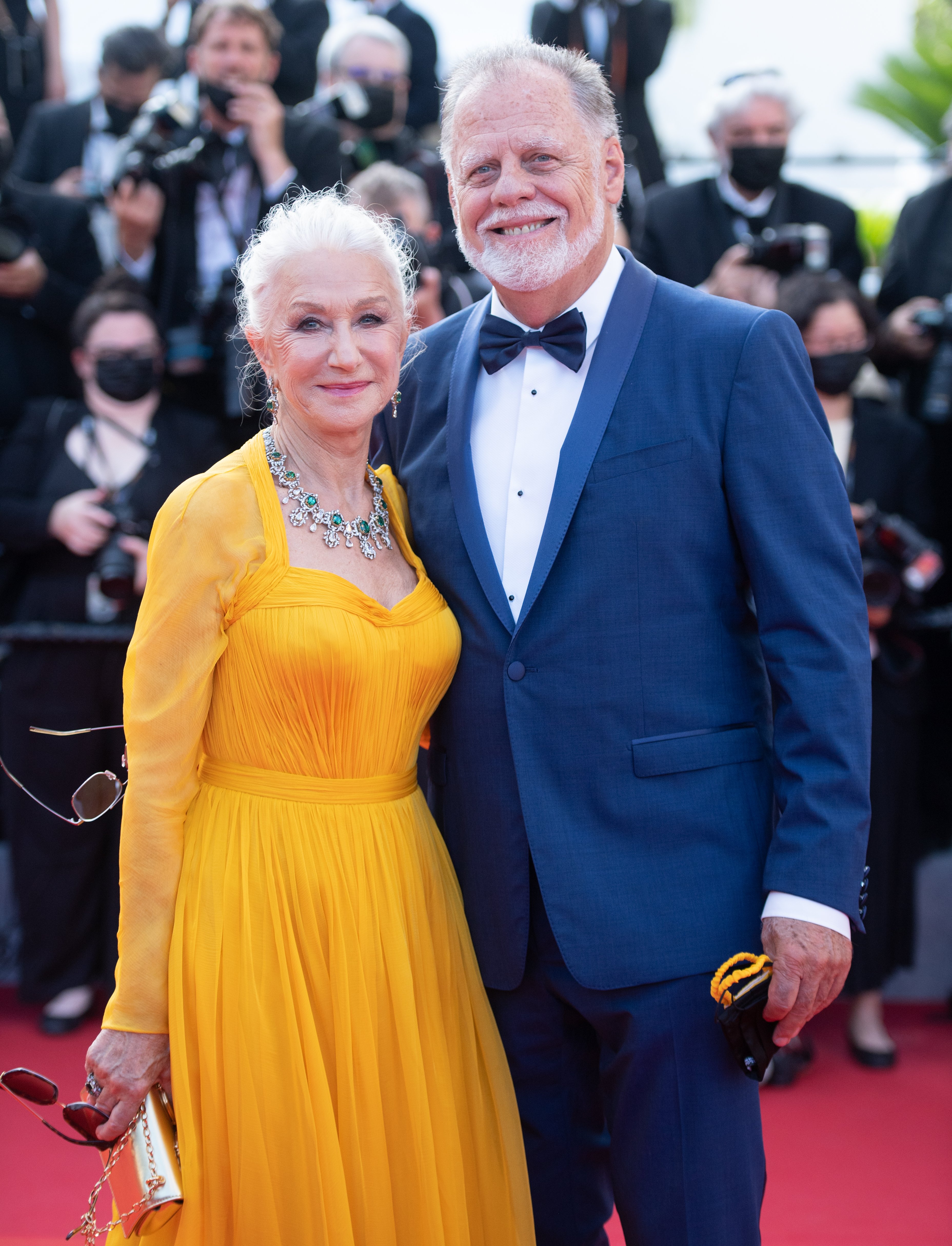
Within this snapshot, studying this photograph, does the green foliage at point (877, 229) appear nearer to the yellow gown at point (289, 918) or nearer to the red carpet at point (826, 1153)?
the red carpet at point (826, 1153)

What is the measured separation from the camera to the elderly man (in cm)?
175

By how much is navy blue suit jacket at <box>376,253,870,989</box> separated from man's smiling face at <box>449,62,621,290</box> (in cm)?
17

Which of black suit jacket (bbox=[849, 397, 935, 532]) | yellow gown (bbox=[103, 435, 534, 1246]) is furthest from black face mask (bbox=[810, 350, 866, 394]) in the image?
yellow gown (bbox=[103, 435, 534, 1246])

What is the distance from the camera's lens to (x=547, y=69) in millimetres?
1922

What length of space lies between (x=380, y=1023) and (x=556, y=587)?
2.20 feet

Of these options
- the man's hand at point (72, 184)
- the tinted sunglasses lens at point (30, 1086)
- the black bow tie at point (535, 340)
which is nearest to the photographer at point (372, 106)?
the man's hand at point (72, 184)

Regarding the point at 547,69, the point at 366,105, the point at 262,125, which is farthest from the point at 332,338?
the point at 366,105

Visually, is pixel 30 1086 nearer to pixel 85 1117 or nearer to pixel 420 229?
pixel 85 1117

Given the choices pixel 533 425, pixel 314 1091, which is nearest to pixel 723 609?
pixel 533 425

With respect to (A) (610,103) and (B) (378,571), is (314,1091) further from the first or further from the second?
(A) (610,103)

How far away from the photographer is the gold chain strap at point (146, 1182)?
166cm

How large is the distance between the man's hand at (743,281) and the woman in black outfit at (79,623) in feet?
4.94

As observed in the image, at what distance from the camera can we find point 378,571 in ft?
6.26

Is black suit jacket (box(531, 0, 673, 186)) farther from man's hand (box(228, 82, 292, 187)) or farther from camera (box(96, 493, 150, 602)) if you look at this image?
camera (box(96, 493, 150, 602))
